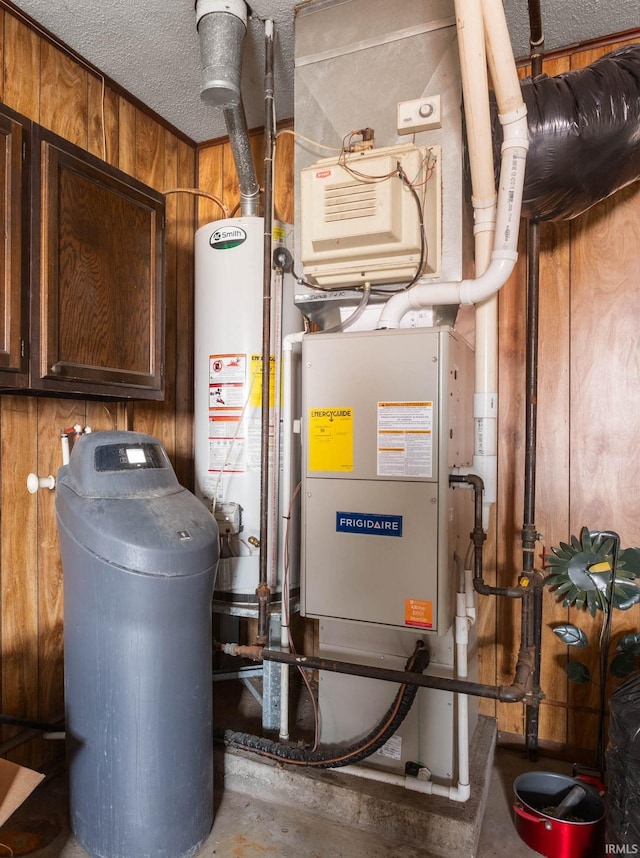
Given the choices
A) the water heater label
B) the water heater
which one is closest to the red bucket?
the water heater label

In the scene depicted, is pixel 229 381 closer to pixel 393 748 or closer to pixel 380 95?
pixel 380 95

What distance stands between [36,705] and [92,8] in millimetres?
2425

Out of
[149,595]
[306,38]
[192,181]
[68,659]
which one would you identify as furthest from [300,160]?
[68,659]

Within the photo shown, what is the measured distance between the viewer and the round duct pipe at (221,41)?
5.89ft

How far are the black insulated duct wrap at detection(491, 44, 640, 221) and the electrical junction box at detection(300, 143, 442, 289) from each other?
0.27 m

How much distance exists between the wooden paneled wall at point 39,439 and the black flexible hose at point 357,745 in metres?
0.78

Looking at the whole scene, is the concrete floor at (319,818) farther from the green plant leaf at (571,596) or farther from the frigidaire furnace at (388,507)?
the green plant leaf at (571,596)

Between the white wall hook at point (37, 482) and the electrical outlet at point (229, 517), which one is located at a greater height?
the white wall hook at point (37, 482)

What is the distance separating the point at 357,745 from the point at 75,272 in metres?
1.73

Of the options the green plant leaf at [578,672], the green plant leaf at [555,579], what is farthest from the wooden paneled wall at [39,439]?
the green plant leaf at [578,672]

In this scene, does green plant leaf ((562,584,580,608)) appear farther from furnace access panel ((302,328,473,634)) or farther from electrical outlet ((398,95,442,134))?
electrical outlet ((398,95,442,134))

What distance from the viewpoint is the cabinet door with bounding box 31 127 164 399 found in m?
1.61

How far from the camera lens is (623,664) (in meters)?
1.81

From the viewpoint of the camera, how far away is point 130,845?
147 cm
